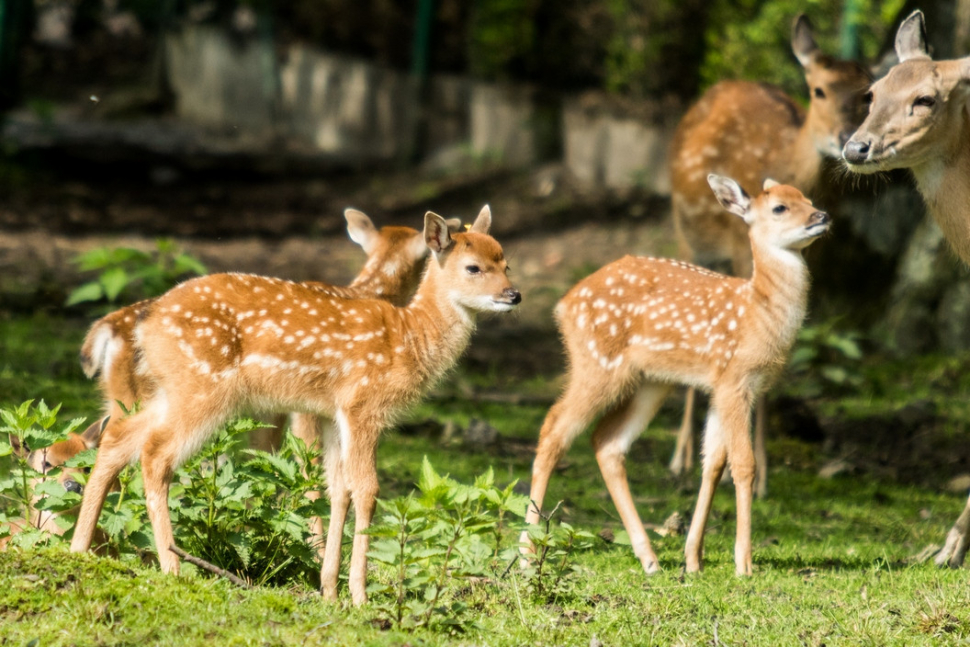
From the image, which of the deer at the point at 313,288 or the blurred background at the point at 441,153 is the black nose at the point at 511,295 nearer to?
the deer at the point at 313,288

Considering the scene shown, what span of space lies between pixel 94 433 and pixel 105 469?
0.85m

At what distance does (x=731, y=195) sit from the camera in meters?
6.16

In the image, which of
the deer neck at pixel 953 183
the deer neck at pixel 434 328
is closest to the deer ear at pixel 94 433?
the deer neck at pixel 434 328

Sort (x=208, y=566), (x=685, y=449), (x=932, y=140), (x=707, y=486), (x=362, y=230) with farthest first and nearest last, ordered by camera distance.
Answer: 1. (x=685, y=449)
2. (x=362, y=230)
3. (x=932, y=140)
4. (x=707, y=486)
5. (x=208, y=566)

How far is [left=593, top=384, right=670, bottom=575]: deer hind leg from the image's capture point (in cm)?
607

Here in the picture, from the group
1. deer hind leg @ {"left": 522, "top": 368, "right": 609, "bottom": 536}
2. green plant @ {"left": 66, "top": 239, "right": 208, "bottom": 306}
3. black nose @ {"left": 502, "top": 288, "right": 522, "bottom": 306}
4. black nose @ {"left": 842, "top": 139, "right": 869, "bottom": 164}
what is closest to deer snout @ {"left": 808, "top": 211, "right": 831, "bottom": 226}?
black nose @ {"left": 842, "top": 139, "right": 869, "bottom": 164}

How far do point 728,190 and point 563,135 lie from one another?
1069 cm

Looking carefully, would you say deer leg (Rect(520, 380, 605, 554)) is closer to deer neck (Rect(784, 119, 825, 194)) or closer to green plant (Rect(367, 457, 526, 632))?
green plant (Rect(367, 457, 526, 632))

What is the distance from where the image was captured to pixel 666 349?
5977mm

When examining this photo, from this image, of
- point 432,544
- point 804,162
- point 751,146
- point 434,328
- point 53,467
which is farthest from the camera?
point 751,146

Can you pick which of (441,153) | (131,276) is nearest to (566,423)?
(131,276)

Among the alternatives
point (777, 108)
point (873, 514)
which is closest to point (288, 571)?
point (873, 514)

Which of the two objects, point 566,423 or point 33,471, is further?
point 566,423

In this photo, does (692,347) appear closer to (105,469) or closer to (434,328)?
(434,328)
